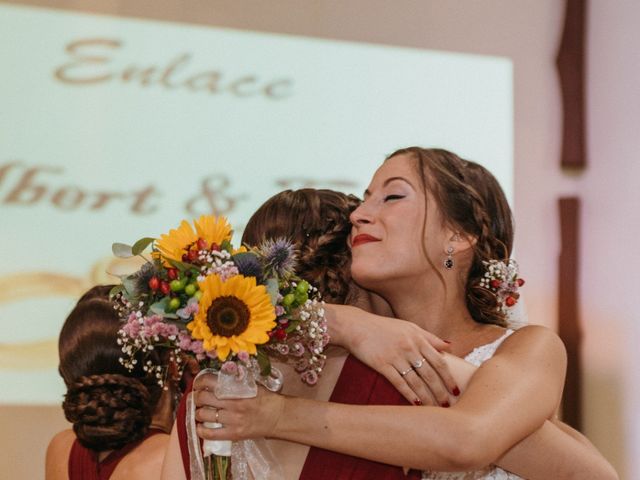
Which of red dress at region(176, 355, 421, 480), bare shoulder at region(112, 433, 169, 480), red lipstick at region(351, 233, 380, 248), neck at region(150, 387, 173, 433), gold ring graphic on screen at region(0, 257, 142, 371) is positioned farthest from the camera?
gold ring graphic on screen at region(0, 257, 142, 371)

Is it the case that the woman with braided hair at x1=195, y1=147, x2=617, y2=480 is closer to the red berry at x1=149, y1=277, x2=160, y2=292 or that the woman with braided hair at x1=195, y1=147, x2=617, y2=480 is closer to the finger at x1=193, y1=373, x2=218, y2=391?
the finger at x1=193, y1=373, x2=218, y2=391

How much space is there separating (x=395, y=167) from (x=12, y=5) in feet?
7.40

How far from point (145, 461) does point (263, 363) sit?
0.89 metres

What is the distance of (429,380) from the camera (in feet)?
5.89

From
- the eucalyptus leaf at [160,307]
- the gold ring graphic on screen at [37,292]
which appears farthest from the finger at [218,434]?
the gold ring graphic on screen at [37,292]

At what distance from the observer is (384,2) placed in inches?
166

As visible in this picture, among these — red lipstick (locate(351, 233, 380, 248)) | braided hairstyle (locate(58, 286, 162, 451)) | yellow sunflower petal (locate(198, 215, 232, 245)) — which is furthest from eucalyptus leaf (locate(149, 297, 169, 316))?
braided hairstyle (locate(58, 286, 162, 451))

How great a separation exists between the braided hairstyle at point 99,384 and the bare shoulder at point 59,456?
215 mm

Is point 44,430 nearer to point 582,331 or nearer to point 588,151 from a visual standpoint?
point 582,331

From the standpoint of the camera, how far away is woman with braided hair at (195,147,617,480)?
1684 mm

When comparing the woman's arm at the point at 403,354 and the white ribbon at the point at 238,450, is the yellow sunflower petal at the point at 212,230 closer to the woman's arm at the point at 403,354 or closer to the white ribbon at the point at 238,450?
the white ribbon at the point at 238,450

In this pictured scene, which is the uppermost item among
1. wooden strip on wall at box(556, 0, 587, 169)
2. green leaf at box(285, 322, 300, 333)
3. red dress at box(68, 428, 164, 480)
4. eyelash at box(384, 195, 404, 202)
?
wooden strip on wall at box(556, 0, 587, 169)

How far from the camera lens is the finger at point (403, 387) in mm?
1770

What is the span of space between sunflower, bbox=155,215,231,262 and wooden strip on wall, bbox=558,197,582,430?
2.93 meters
